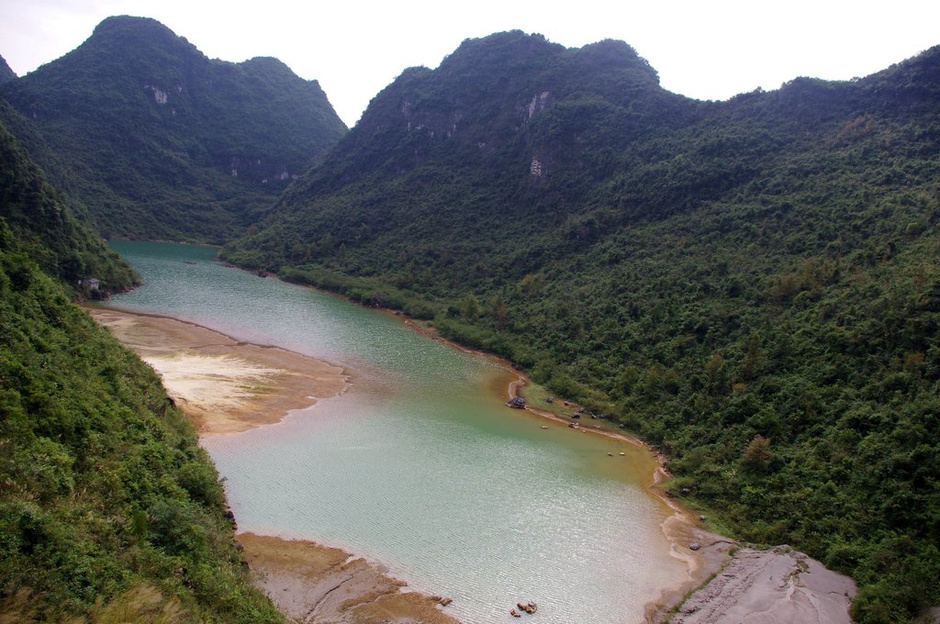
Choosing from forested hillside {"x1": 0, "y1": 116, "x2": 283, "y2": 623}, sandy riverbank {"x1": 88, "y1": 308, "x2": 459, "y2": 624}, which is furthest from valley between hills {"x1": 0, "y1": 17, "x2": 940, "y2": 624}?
sandy riverbank {"x1": 88, "y1": 308, "x2": 459, "y2": 624}

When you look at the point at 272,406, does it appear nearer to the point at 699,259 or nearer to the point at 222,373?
the point at 222,373

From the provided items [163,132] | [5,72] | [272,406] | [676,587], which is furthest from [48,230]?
[5,72]

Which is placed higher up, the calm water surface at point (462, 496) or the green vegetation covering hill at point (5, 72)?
the green vegetation covering hill at point (5, 72)

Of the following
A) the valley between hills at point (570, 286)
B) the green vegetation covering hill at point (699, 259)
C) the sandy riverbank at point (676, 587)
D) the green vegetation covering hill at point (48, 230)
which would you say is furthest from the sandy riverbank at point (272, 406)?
the green vegetation covering hill at point (699, 259)

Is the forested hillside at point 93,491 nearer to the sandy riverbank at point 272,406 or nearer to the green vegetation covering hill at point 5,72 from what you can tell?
the sandy riverbank at point 272,406

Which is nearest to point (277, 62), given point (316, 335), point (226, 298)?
point (226, 298)
